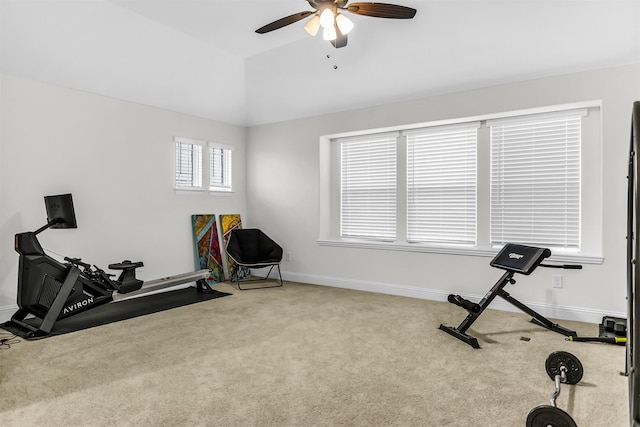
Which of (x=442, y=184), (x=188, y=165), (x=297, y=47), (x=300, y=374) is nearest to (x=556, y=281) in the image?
(x=442, y=184)

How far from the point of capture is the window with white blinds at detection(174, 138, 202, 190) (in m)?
5.59

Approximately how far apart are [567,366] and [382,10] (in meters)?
2.75

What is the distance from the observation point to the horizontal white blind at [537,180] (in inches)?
161

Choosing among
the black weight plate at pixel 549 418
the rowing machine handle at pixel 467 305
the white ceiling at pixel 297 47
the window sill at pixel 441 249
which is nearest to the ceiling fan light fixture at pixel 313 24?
the white ceiling at pixel 297 47

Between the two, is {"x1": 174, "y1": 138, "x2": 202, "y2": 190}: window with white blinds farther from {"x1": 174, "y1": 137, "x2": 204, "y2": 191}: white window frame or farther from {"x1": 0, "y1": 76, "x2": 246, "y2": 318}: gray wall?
{"x1": 0, "y1": 76, "x2": 246, "y2": 318}: gray wall

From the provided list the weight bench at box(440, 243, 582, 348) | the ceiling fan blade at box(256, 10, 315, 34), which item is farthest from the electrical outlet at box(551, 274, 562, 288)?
the ceiling fan blade at box(256, 10, 315, 34)

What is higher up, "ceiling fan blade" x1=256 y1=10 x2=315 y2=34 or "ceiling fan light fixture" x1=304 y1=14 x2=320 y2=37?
"ceiling fan blade" x1=256 y1=10 x2=315 y2=34

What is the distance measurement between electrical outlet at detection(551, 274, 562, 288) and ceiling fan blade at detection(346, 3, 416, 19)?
3.03m

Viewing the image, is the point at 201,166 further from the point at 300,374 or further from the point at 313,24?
the point at 300,374

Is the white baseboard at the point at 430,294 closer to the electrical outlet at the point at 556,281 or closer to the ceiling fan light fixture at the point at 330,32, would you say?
the electrical outlet at the point at 556,281

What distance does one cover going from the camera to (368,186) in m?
5.56

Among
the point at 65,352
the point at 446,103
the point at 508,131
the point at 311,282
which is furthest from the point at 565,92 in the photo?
the point at 65,352

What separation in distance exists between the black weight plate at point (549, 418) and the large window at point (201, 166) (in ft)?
16.4

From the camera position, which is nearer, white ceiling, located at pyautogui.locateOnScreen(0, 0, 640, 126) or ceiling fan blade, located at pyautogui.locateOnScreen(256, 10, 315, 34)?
ceiling fan blade, located at pyautogui.locateOnScreen(256, 10, 315, 34)
